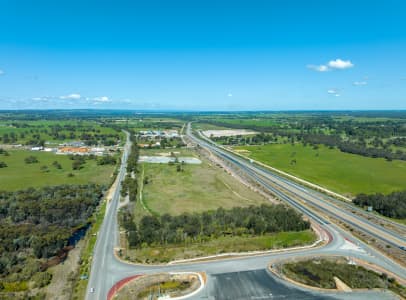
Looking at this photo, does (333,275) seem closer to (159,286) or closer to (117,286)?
(159,286)

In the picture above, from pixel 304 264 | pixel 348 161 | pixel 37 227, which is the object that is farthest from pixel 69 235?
pixel 348 161

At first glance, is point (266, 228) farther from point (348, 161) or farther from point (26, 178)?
point (348, 161)

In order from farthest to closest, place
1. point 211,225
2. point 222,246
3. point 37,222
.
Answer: point 37,222, point 211,225, point 222,246

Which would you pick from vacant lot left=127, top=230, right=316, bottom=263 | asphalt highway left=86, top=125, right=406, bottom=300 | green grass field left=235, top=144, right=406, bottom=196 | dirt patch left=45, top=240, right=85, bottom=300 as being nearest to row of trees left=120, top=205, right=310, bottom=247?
vacant lot left=127, top=230, right=316, bottom=263

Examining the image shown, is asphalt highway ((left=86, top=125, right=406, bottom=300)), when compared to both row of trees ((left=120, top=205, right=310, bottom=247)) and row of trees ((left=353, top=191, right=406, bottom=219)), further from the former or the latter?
row of trees ((left=353, top=191, right=406, bottom=219))

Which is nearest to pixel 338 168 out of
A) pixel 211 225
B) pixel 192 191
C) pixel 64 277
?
pixel 192 191

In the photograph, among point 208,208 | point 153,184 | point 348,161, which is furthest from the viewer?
point 348,161

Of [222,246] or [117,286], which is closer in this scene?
[117,286]
